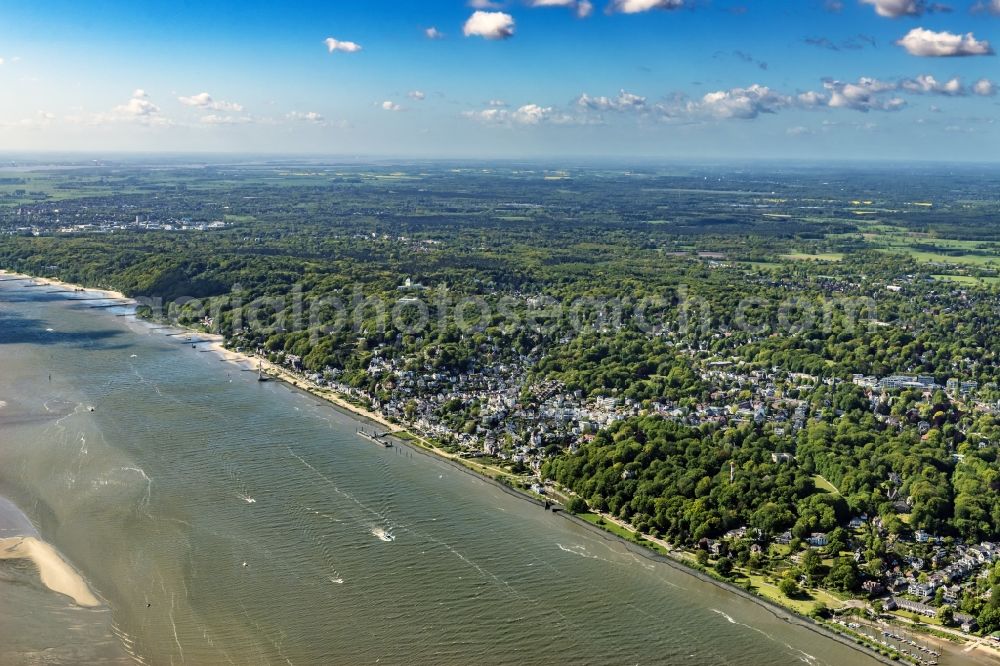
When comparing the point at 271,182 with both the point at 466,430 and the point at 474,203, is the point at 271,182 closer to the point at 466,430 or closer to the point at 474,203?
the point at 474,203

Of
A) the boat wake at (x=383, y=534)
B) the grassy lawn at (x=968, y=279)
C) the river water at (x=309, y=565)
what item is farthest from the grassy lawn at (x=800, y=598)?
the grassy lawn at (x=968, y=279)

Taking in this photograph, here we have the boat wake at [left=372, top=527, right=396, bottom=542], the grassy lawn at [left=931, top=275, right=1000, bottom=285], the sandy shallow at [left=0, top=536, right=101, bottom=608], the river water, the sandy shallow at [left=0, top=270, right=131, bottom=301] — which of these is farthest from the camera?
the grassy lawn at [left=931, top=275, right=1000, bottom=285]

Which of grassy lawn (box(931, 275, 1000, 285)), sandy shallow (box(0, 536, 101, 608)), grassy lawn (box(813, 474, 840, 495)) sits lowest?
sandy shallow (box(0, 536, 101, 608))

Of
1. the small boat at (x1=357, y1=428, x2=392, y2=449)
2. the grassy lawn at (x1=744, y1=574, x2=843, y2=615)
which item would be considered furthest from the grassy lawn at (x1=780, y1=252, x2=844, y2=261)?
the grassy lawn at (x1=744, y1=574, x2=843, y2=615)

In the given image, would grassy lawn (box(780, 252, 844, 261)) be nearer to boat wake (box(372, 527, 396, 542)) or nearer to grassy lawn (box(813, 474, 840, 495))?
grassy lawn (box(813, 474, 840, 495))

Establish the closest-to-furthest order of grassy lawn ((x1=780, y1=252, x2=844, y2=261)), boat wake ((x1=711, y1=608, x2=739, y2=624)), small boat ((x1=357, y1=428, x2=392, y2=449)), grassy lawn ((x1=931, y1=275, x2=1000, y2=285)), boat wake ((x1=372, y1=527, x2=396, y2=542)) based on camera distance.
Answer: boat wake ((x1=711, y1=608, x2=739, y2=624)) < boat wake ((x1=372, y1=527, x2=396, y2=542)) < small boat ((x1=357, y1=428, x2=392, y2=449)) < grassy lawn ((x1=931, y1=275, x2=1000, y2=285)) < grassy lawn ((x1=780, y1=252, x2=844, y2=261))

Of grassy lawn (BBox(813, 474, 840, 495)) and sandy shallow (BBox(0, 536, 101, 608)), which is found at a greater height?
grassy lawn (BBox(813, 474, 840, 495))

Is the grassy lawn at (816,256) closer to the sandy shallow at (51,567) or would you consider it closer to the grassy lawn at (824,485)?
the grassy lawn at (824,485)

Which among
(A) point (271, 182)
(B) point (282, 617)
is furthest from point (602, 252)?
(A) point (271, 182)
